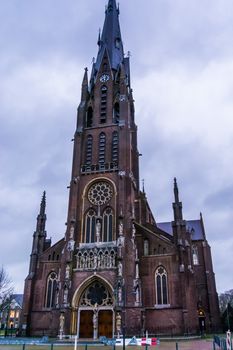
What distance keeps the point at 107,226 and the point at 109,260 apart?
515 cm

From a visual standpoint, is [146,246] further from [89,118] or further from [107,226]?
[89,118]

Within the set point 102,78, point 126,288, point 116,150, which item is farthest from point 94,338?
point 102,78

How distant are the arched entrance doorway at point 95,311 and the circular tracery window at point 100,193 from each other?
1093 centimetres

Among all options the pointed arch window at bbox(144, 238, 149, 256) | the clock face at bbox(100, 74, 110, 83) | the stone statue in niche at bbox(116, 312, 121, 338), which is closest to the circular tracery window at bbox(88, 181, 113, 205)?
the pointed arch window at bbox(144, 238, 149, 256)

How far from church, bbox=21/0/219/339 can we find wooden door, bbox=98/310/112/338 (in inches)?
4.9

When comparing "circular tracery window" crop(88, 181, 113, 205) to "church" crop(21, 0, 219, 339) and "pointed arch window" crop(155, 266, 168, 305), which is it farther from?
"pointed arch window" crop(155, 266, 168, 305)

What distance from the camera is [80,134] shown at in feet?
169

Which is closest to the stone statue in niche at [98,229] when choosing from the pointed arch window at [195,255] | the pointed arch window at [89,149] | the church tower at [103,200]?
the church tower at [103,200]

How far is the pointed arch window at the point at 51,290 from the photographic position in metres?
43.4

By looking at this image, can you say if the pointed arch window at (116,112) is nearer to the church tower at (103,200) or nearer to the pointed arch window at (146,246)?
the church tower at (103,200)

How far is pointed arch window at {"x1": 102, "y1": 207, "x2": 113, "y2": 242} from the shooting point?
141ft

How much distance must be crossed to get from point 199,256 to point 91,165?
28.3 m

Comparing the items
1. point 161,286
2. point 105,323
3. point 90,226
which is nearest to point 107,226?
point 90,226

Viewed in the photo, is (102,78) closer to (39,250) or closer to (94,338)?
(39,250)
